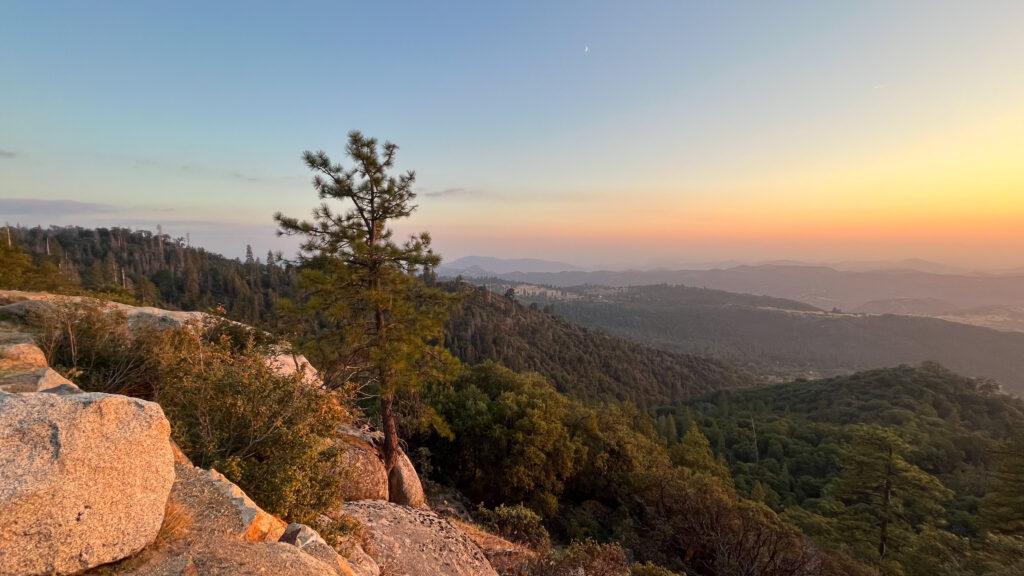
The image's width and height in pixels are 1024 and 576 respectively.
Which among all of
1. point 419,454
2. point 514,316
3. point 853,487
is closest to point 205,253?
point 514,316

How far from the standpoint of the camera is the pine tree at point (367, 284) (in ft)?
32.6

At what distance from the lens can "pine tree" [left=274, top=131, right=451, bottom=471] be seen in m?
9.93

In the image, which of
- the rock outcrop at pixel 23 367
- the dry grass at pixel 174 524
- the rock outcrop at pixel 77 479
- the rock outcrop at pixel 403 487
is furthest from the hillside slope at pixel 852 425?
the rock outcrop at pixel 23 367

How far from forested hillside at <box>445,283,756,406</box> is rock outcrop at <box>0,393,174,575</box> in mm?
64695

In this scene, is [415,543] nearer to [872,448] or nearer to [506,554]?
[506,554]

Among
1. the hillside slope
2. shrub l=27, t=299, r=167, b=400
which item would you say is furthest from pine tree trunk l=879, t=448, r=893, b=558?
shrub l=27, t=299, r=167, b=400

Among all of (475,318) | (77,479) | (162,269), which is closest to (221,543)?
(77,479)

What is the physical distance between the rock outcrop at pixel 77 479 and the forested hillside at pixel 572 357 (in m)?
64.7

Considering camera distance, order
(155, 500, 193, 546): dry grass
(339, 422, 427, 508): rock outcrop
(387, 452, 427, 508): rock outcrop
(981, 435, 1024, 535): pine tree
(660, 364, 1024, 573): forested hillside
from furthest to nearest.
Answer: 1. (660, 364, 1024, 573): forested hillside
2. (981, 435, 1024, 535): pine tree
3. (387, 452, 427, 508): rock outcrop
4. (339, 422, 427, 508): rock outcrop
5. (155, 500, 193, 546): dry grass

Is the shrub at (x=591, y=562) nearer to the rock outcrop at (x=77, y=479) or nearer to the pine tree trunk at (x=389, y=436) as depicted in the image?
the pine tree trunk at (x=389, y=436)

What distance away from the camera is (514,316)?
9881 centimetres

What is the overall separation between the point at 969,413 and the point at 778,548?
7520cm

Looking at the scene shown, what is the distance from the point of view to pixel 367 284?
35.1 ft

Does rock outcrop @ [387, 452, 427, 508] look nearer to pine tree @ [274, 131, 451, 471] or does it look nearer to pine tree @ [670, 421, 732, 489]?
pine tree @ [274, 131, 451, 471]
